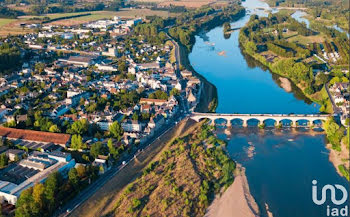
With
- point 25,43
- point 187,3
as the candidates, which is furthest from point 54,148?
point 187,3

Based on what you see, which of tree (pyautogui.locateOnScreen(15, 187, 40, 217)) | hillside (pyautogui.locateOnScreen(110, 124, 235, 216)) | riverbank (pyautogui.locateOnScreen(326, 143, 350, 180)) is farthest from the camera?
riverbank (pyautogui.locateOnScreen(326, 143, 350, 180))

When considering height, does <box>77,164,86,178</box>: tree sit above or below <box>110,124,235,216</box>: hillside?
above

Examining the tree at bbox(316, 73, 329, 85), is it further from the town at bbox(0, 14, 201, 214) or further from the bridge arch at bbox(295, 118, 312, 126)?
the town at bbox(0, 14, 201, 214)

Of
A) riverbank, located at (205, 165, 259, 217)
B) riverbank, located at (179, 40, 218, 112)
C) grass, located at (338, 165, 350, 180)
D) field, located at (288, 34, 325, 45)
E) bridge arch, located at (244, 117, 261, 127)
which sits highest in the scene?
field, located at (288, 34, 325, 45)

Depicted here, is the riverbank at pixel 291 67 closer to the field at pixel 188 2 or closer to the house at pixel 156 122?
the house at pixel 156 122

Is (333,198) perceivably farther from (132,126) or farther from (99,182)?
(132,126)

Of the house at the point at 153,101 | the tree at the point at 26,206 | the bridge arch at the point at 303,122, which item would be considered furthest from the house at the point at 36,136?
the bridge arch at the point at 303,122

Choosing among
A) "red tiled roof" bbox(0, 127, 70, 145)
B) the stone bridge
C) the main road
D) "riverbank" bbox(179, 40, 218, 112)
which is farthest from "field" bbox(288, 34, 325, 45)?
"red tiled roof" bbox(0, 127, 70, 145)
